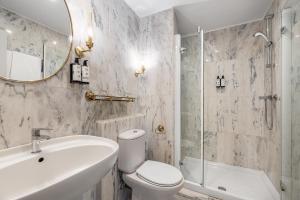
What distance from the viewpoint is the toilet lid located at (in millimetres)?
1197

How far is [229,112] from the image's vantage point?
7.26 ft

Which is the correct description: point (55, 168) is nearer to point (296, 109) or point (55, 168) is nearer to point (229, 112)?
point (296, 109)

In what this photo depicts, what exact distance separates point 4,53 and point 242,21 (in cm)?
270

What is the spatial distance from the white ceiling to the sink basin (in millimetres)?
766

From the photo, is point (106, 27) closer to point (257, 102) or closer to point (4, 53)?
point (4, 53)

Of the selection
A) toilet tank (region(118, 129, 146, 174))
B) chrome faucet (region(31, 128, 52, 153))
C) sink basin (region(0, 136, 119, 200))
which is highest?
chrome faucet (region(31, 128, 52, 153))

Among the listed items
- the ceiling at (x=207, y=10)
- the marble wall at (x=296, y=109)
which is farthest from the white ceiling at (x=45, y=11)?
the marble wall at (x=296, y=109)

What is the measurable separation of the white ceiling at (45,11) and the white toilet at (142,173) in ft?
3.38

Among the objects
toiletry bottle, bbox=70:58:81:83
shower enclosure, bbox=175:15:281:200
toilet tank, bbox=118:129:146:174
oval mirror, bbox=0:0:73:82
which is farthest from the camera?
shower enclosure, bbox=175:15:281:200

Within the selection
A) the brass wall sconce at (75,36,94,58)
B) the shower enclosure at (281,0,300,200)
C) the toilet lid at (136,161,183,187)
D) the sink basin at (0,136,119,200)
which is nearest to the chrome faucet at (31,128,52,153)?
the sink basin at (0,136,119,200)

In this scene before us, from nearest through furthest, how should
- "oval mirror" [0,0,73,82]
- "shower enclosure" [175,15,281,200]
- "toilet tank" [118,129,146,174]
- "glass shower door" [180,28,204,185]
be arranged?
"oval mirror" [0,0,73,82] < "toilet tank" [118,129,146,174] < "shower enclosure" [175,15,281,200] < "glass shower door" [180,28,204,185]

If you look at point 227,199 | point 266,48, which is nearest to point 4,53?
point 227,199

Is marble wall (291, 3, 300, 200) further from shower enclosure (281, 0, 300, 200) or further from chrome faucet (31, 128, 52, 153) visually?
chrome faucet (31, 128, 52, 153)

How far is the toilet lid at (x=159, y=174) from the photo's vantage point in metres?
1.20
